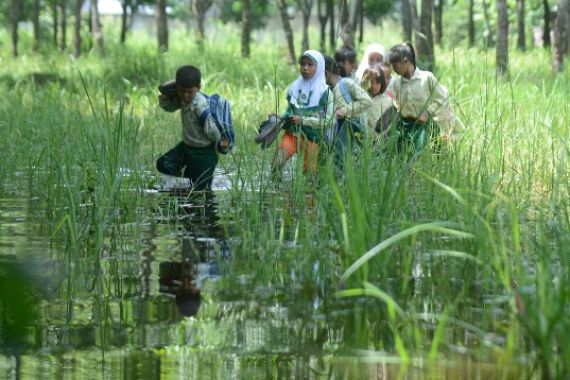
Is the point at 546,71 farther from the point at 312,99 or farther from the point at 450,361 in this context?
the point at 450,361

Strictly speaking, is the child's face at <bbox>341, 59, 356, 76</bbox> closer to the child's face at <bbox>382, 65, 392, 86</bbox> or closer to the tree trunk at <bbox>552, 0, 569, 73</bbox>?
the child's face at <bbox>382, 65, 392, 86</bbox>

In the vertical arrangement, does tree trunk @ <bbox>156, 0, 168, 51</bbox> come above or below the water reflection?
above

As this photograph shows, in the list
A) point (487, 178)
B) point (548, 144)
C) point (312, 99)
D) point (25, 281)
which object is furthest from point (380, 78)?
point (25, 281)

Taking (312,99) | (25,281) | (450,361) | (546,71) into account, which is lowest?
(450,361)

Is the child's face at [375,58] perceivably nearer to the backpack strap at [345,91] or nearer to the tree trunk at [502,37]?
the backpack strap at [345,91]

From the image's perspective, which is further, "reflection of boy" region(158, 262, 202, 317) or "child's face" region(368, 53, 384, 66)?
"child's face" region(368, 53, 384, 66)

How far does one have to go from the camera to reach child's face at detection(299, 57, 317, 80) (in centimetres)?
925

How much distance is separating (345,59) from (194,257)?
17.5 ft

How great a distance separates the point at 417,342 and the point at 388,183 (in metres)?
1.56

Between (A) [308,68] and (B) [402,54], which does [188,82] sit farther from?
(B) [402,54]

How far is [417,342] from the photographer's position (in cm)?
364

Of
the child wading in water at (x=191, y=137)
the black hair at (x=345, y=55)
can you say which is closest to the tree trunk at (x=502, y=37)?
the black hair at (x=345, y=55)

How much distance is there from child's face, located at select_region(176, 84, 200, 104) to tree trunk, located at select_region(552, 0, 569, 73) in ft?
41.9

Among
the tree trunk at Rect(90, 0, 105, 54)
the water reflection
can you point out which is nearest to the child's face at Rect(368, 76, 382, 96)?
the water reflection
